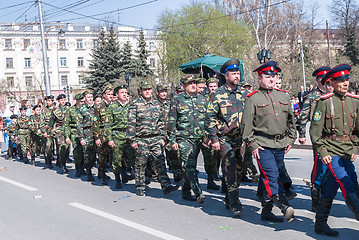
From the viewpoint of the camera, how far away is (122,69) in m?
54.8

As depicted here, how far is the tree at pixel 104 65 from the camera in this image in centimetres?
5434

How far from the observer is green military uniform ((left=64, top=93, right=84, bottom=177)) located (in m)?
11.3

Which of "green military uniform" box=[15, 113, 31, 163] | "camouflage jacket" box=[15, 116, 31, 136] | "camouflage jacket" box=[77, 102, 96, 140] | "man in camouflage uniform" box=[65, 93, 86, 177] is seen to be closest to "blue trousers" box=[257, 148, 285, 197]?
"camouflage jacket" box=[77, 102, 96, 140]

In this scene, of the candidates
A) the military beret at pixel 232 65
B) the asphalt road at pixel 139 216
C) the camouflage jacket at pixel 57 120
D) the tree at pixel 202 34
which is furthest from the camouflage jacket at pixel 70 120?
the tree at pixel 202 34

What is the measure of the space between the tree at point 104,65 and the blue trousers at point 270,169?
4942cm

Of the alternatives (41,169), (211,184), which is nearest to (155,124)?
(211,184)

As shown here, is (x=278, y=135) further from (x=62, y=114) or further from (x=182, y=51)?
(x=182, y=51)

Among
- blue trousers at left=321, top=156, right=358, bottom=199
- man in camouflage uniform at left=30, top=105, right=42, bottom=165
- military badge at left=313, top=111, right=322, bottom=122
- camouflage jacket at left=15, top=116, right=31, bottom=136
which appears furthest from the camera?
camouflage jacket at left=15, top=116, right=31, bottom=136

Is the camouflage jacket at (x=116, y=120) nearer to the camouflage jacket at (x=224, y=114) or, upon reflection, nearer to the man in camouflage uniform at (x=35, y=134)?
the camouflage jacket at (x=224, y=114)

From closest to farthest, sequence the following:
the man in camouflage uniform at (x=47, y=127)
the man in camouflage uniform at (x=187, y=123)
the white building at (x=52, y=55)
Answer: the man in camouflage uniform at (x=187, y=123) → the man in camouflage uniform at (x=47, y=127) → the white building at (x=52, y=55)

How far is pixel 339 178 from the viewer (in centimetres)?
495

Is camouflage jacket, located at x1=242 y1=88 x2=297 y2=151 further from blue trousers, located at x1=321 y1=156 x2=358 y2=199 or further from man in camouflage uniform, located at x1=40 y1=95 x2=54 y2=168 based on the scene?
man in camouflage uniform, located at x1=40 y1=95 x2=54 y2=168

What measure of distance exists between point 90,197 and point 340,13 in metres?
56.7

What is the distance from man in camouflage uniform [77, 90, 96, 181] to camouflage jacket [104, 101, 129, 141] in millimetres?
1332
